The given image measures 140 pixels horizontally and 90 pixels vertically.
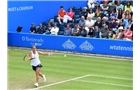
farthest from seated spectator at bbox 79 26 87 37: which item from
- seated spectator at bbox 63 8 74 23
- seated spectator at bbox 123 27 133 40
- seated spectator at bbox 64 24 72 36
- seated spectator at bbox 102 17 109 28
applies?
seated spectator at bbox 63 8 74 23

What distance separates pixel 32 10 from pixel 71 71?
13.8m

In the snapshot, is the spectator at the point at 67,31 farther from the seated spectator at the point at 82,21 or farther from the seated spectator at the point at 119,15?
the seated spectator at the point at 119,15

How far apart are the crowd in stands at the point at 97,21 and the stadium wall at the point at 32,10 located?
1.98m

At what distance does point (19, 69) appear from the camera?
58.4ft

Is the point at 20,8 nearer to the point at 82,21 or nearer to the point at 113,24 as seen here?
the point at 82,21

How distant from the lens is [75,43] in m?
23.1

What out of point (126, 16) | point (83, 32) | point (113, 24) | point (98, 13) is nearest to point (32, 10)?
point (98, 13)

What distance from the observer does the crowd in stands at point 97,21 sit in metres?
23.2

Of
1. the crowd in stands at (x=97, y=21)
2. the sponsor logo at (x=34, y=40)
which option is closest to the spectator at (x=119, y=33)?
the crowd in stands at (x=97, y=21)

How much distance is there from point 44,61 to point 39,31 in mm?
6755

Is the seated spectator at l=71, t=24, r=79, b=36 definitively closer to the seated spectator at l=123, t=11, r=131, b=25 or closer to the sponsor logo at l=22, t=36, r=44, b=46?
the sponsor logo at l=22, t=36, r=44, b=46
